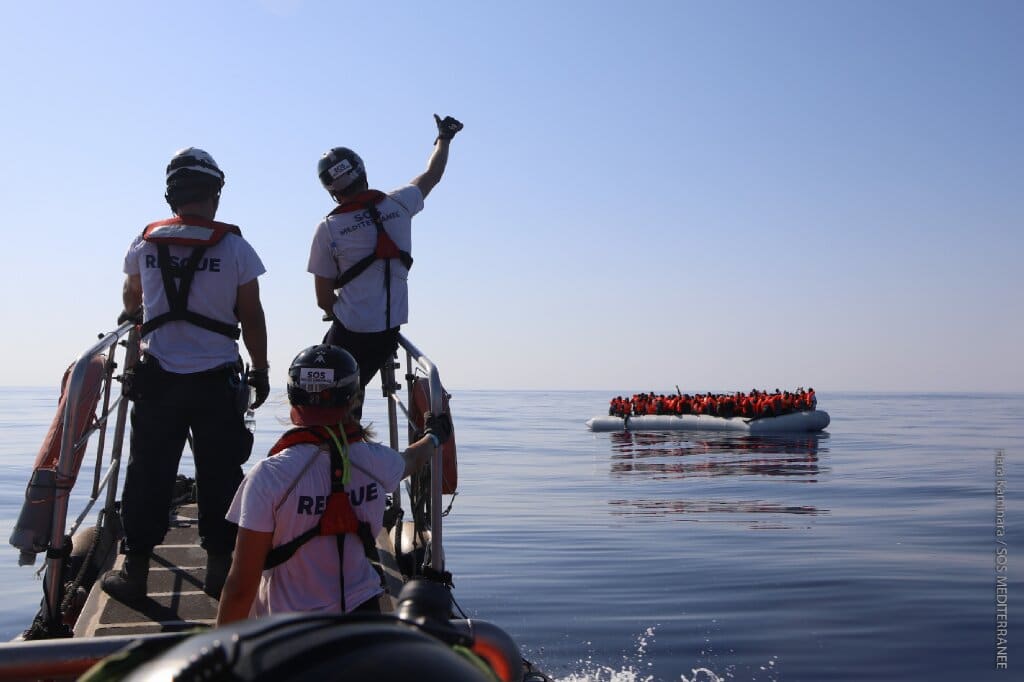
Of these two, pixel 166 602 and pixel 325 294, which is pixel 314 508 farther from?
pixel 325 294

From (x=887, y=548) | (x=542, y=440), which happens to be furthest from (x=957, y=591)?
(x=542, y=440)

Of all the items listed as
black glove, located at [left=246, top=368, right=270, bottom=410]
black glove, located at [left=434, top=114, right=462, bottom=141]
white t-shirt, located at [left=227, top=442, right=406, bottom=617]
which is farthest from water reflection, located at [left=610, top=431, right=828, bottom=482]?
white t-shirt, located at [left=227, top=442, right=406, bottom=617]

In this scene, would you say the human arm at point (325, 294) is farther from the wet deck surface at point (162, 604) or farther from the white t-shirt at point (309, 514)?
the white t-shirt at point (309, 514)

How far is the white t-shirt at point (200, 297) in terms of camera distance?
499 cm

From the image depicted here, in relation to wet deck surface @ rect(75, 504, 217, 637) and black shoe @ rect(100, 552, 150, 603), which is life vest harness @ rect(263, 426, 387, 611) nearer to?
wet deck surface @ rect(75, 504, 217, 637)

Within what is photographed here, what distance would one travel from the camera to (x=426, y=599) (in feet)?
5.96

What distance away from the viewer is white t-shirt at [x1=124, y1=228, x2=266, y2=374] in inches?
197

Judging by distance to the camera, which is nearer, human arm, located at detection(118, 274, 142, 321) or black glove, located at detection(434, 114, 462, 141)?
human arm, located at detection(118, 274, 142, 321)

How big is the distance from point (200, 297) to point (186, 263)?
0.19 metres

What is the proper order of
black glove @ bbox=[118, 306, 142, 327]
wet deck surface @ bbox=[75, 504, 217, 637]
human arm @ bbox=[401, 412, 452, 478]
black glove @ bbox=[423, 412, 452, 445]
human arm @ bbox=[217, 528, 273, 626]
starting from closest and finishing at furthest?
human arm @ bbox=[217, 528, 273, 626], human arm @ bbox=[401, 412, 452, 478], black glove @ bbox=[423, 412, 452, 445], wet deck surface @ bbox=[75, 504, 217, 637], black glove @ bbox=[118, 306, 142, 327]

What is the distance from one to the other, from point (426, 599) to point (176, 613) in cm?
369

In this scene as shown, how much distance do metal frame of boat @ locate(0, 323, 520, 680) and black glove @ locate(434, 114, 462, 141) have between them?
64.2 inches

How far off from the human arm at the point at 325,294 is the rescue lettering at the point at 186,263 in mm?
1175

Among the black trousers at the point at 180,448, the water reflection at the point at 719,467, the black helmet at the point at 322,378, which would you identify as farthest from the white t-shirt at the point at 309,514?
the water reflection at the point at 719,467
